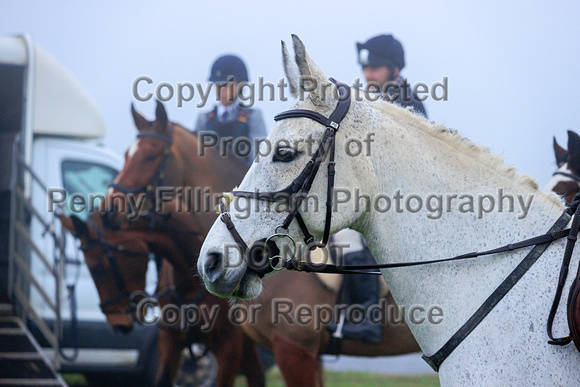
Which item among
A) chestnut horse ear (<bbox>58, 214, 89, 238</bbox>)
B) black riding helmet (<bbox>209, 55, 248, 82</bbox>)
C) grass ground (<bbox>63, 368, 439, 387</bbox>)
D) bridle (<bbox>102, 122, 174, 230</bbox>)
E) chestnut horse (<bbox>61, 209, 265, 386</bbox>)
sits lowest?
grass ground (<bbox>63, 368, 439, 387</bbox>)

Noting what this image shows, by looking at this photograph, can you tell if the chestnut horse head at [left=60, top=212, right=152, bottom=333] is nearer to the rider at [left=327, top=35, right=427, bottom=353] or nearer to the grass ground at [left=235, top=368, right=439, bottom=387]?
the rider at [left=327, top=35, right=427, bottom=353]

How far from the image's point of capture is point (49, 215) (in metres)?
7.32

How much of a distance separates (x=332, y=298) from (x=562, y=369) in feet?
9.29

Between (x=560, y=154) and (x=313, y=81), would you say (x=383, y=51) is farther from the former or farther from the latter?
(x=313, y=81)

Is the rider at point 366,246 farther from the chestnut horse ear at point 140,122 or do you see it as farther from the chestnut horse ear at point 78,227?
the chestnut horse ear at point 78,227

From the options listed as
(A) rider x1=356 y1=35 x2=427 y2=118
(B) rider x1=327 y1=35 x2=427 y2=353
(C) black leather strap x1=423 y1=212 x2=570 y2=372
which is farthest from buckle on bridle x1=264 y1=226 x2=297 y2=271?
(A) rider x1=356 y1=35 x2=427 y2=118

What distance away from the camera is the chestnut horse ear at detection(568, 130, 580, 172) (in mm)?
4891

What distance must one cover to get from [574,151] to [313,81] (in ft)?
10.6

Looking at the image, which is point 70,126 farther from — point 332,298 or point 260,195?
point 260,195

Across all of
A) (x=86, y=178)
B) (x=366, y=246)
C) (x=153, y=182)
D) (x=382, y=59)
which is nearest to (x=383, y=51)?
(x=382, y=59)

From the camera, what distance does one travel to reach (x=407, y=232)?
2.54 m

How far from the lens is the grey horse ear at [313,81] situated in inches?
97.7

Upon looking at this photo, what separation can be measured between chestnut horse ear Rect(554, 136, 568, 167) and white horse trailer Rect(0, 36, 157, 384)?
187 inches

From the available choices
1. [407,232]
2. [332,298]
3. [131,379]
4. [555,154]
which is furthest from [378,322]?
[131,379]
